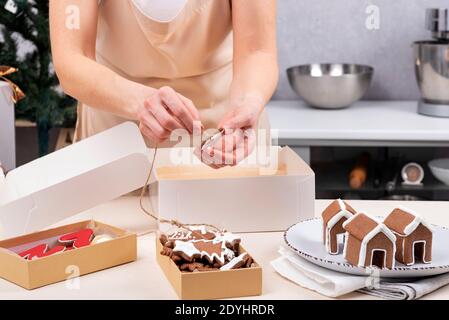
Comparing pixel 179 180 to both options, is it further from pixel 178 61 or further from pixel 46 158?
pixel 178 61

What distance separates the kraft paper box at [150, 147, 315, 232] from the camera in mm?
1552

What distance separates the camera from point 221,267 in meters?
1.29

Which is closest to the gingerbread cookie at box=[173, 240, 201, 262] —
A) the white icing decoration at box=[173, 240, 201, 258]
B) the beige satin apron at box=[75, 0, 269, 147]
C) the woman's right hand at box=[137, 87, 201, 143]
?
the white icing decoration at box=[173, 240, 201, 258]

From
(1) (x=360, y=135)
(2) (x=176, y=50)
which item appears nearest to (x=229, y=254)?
(2) (x=176, y=50)

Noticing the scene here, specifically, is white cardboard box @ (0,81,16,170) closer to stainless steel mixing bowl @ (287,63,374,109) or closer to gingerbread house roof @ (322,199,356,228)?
gingerbread house roof @ (322,199,356,228)

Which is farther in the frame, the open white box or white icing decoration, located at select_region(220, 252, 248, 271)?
the open white box

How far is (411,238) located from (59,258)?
1.94ft

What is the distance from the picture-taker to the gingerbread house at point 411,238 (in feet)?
4.38

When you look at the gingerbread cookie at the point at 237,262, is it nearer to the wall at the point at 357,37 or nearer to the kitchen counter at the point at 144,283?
the kitchen counter at the point at 144,283

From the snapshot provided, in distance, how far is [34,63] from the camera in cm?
337

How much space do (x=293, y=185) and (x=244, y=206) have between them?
106 mm
